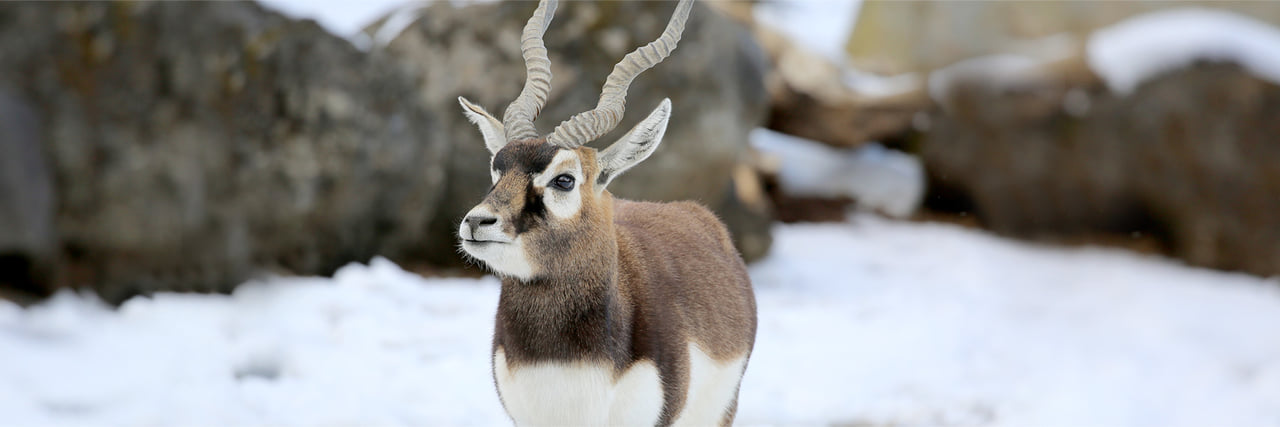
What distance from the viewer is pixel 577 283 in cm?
301

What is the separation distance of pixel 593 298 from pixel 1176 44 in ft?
25.7

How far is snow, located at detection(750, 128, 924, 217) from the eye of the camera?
40.9 ft

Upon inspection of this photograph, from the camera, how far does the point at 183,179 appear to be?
596cm

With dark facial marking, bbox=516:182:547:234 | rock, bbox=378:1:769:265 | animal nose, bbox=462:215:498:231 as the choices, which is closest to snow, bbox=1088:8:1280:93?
rock, bbox=378:1:769:265

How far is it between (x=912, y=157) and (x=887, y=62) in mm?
1289

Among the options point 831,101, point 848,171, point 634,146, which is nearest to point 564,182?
point 634,146

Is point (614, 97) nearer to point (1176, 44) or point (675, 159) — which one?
point (675, 159)

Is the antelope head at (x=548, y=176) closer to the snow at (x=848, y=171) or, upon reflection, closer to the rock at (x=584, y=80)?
the rock at (x=584, y=80)

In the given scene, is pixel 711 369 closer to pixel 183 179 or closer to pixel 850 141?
pixel 183 179

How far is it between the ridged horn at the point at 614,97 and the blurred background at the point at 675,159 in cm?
56

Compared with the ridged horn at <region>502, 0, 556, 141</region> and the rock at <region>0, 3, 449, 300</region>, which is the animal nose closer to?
the ridged horn at <region>502, 0, 556, 141</region>

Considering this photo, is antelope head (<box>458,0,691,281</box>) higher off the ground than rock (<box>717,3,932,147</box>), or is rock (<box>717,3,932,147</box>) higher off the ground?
rock (<box>717,3,932,147</box>)

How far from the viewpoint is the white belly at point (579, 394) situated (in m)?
2.95

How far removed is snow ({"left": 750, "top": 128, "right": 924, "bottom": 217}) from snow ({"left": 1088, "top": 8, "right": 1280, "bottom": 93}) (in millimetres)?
2953
